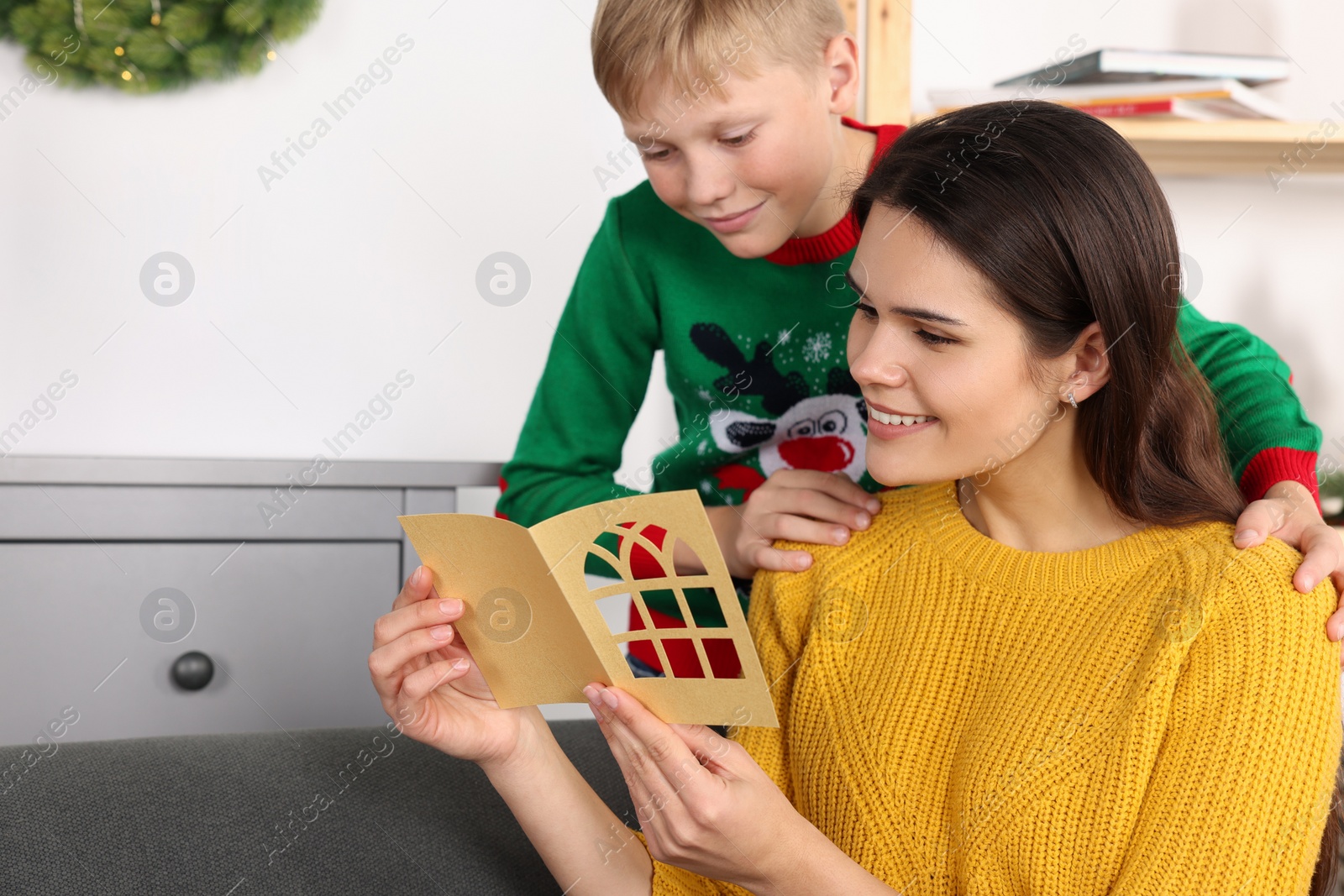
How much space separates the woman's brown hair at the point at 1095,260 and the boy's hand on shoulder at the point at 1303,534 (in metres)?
0.05

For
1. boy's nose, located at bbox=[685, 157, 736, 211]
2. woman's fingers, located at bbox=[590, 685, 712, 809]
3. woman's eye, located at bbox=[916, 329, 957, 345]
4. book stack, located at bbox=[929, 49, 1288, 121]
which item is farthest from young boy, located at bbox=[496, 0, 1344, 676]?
book stack, located at bbox=[929, 49, 1288, 121]

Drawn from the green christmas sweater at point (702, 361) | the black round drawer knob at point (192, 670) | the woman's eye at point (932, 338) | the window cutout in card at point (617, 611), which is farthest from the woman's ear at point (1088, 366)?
the window cutout in card at point (617, 611)

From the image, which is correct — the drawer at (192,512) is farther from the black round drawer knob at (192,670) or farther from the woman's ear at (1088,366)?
the woman's ear at (1088,366)

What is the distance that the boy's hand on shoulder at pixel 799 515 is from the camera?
1.11m

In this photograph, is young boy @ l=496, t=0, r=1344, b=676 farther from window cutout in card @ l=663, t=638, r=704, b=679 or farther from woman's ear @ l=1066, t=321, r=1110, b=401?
woman's ear @ l=1066, t=321, r=1110, b=401

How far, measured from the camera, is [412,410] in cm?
228

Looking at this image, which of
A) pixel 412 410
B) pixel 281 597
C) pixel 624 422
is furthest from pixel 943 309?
pixel 412 410

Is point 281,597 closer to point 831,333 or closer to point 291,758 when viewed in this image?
point 291,758

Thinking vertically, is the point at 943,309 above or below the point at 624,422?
above

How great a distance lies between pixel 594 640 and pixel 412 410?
1625 mm

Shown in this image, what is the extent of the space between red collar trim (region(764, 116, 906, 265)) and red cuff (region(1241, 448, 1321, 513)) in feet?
1.54

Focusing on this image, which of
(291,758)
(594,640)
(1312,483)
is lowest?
(1312,483)

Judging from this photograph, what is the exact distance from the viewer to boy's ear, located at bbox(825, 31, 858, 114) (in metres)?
1.20

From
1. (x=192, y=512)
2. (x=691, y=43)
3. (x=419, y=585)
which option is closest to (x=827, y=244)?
(x=691, y=43)
